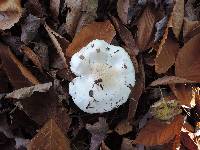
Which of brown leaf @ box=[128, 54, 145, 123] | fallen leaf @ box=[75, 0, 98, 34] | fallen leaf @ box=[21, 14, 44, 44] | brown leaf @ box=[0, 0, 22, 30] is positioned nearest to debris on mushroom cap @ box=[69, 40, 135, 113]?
brown leaf @ box=[128, 54, 145, 123]

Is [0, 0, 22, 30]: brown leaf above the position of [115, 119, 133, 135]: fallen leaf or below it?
above

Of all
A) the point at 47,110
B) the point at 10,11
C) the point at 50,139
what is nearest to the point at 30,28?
the point at 10,11

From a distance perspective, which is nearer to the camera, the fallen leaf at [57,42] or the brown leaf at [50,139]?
the brown leaf at [50,139]

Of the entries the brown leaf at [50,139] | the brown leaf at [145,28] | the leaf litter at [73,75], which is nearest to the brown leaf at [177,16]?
the leaf litter at [73,75]

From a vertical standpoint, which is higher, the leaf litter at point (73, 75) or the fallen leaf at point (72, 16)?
the fallen leaf at point (72, 16)

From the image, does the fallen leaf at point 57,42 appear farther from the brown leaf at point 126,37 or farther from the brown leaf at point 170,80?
the brown leaf at point 170,80

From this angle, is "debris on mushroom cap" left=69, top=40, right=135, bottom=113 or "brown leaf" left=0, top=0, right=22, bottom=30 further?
"brown leaf" left=0, top=0, right=22, bottom=30

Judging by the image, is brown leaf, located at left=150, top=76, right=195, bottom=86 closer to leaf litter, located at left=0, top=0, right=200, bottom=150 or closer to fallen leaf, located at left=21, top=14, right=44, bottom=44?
leaf litter, located at left=0, top=0, right=200, bottom=150

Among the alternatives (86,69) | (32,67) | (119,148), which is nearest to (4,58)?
(32,67)
